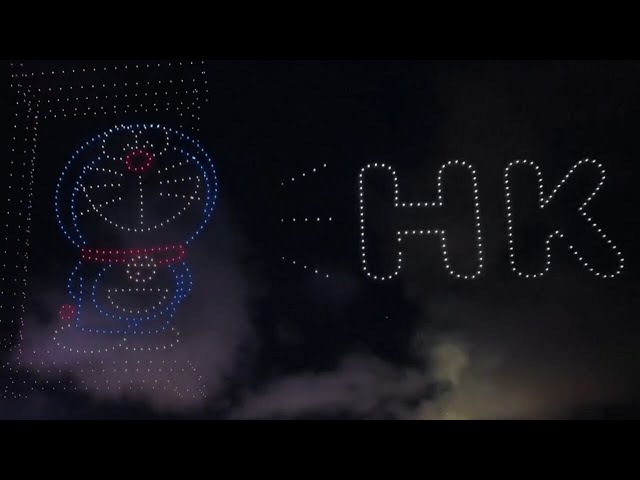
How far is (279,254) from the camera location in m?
2.88

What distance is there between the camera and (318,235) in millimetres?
2867

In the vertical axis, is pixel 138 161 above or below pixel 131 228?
above

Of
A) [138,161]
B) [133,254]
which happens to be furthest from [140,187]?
[133,254]

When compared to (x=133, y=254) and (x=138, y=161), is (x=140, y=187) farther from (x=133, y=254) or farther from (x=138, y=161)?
(x=133, y=254)

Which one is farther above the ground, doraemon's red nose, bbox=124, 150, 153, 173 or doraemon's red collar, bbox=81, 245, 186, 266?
doraemon's red nose, bbox=124, 150, 153, 173

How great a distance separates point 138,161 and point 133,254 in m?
0.36

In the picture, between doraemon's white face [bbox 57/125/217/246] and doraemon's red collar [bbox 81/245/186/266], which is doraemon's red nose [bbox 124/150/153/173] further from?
doraemon's red collar [bbox 81/245/186/266]

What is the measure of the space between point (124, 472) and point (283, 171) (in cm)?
126

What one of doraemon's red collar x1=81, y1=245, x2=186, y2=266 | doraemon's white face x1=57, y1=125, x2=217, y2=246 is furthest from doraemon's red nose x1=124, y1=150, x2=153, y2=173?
doraemon's red collar x1=81, y1=245, x2=186, y2=266

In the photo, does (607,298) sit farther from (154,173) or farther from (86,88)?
(86,88)

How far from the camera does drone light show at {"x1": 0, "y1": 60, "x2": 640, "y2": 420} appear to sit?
2830 millimetres

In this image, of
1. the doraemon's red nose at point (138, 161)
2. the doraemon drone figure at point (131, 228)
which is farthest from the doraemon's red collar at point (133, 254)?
the doraemon's red nose at point (138, 161)

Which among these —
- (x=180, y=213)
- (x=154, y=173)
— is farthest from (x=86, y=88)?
(x=180, y=213)

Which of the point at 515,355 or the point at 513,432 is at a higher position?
the point at 515,355
